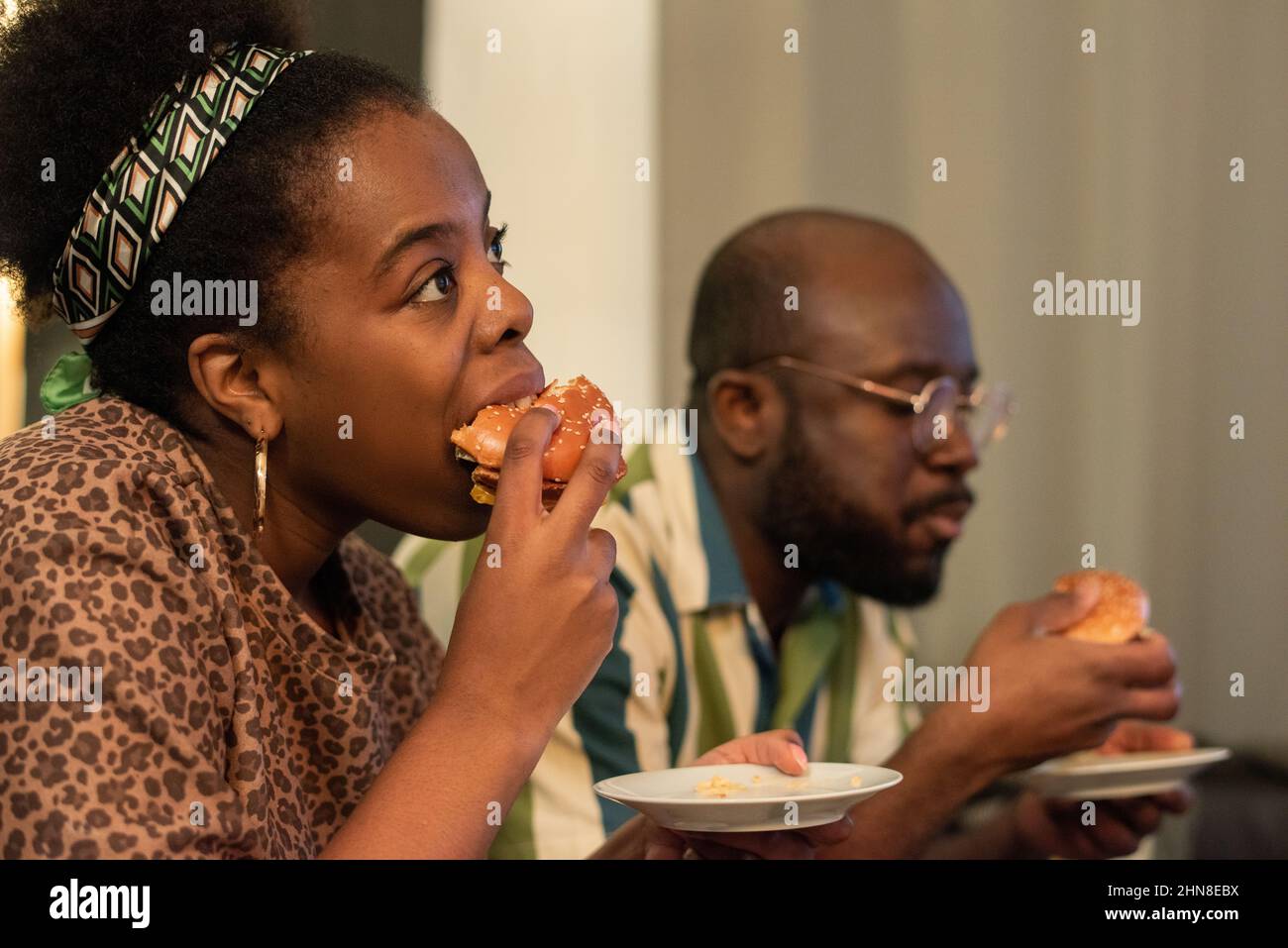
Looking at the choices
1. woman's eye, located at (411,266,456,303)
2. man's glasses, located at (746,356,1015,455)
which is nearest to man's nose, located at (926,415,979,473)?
man's glasses, located at (746,356,1015,455)

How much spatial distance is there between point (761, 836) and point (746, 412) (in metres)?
0.98

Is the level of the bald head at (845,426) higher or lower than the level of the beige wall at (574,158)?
lower

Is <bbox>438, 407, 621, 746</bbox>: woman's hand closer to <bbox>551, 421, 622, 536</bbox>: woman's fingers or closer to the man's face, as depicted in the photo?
<bbox>551, 421, 622, 536</bbox>: woman's fingers

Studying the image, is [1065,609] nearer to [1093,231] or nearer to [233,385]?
[233,385]

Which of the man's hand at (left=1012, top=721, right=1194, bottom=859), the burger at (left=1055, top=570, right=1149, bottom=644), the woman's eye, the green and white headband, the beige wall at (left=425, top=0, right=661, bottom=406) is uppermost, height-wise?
the beige wall at (left=425, top=0, right=661, bottom=406)

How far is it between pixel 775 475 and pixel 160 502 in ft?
4.08

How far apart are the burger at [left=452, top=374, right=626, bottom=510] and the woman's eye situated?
118 millimetres

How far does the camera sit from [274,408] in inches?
49.5

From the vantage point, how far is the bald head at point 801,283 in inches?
86.8

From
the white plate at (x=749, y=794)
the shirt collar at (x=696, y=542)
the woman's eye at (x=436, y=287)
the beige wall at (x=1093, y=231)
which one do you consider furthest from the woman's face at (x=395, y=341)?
the beige wall at (x=1093, y=231)

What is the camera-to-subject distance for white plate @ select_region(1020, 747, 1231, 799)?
5.55ft

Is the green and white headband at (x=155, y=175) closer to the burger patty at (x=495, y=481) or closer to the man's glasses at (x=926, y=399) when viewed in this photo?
the burger patty at (x=495, y=481)

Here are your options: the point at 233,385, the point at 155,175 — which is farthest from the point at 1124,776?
the point at 155,175

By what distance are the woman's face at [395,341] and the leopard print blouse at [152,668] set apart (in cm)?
12
